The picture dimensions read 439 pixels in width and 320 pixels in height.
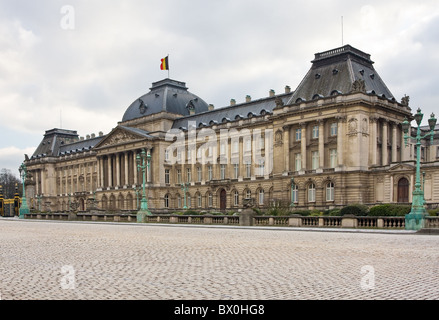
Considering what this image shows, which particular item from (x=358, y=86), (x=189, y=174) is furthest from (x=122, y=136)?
(x=358, y=86)

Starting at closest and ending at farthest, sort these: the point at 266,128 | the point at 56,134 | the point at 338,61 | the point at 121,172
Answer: the point at 338,61 → the point at 266,128 → the point at 121,172 → the point at 56,134

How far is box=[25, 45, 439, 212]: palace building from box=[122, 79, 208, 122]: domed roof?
24cm

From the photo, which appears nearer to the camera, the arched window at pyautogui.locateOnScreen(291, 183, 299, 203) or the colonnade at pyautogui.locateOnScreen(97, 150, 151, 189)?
the arched window at pyautogui.locateOnScreen(291, 183, 299, 203)

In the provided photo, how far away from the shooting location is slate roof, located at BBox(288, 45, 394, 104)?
213 feet

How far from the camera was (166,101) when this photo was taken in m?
94.9

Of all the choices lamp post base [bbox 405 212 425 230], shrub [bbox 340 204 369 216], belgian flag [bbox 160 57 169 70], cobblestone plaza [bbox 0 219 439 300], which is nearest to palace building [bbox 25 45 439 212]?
belgian flag [bbox 160 57 169 70]

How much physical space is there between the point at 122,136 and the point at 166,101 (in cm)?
1122

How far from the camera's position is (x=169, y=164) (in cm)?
9269

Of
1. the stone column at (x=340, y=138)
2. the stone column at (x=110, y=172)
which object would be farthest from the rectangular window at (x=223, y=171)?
the stone column at (x=110, y=172)

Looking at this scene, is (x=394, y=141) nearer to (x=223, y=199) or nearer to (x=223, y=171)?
(x=223, y=171)

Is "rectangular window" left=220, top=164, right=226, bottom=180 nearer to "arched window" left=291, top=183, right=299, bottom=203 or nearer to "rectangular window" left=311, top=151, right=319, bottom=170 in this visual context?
"arched window" left=291, top=183, right=299, bottom=203

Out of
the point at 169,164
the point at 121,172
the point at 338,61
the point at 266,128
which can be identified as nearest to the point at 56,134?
the point at 121,172
